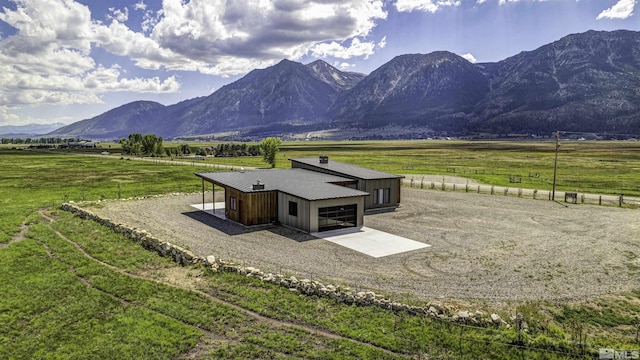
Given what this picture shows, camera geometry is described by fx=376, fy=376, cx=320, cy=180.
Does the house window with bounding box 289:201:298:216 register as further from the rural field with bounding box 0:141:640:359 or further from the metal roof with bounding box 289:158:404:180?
the metal roof with bounding box 289:158:404:180

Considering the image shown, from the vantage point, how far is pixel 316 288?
18.8m

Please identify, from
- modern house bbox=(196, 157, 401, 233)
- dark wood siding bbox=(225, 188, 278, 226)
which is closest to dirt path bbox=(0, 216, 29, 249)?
modern house bbox=(196, 157, 401, 233)

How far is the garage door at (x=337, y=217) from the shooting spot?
31844 millimetres

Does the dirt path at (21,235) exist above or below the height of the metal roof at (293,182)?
below

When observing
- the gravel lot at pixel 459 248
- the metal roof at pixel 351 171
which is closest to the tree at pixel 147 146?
the gravel lot at pixel 459 248

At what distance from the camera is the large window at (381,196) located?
4093 cm

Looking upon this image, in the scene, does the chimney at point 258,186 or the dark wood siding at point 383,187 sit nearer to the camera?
the chimney at point 258,186

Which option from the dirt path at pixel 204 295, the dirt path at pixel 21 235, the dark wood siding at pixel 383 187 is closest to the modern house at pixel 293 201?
the dark wood siding at pixel 383 187

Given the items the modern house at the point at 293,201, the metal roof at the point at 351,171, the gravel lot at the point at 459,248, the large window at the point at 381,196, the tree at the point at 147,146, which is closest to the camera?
the gravel lot at the point at 459,248

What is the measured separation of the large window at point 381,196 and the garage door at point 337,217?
790 cm

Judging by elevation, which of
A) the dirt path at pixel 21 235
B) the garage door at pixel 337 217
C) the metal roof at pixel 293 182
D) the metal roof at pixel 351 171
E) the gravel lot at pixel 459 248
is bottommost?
the gravel lot at pixel 459 248

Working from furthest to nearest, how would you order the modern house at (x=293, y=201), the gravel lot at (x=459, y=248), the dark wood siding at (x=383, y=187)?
the dark wood siding at (x=383, y=187)
the modern house at (x=293, y=201)
the gravel lot at (x=459, y=248)

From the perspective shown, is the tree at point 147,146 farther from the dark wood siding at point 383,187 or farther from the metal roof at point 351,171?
the dark wood siding at point 383,187

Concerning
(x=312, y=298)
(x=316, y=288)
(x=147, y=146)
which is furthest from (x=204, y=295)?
(x=147, y=146)
